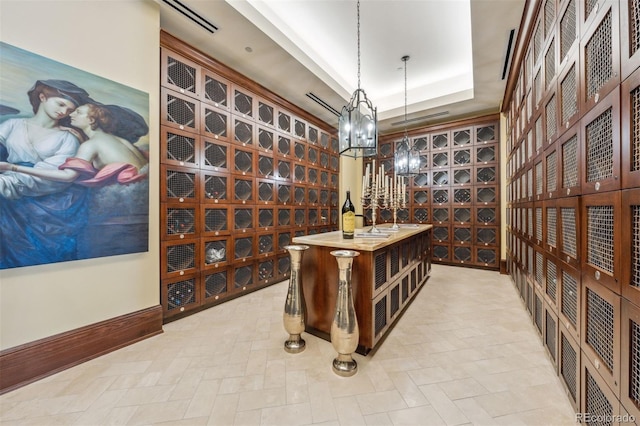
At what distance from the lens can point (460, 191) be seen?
5062 mm

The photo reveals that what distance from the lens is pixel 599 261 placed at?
1.18m

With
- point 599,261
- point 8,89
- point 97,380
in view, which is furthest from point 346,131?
point 97,380

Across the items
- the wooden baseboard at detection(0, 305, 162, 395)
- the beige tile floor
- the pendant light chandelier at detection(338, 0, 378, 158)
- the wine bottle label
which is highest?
the pendant light chandelier at detection(338, 0, 378, 158)

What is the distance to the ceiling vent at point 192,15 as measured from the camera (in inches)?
88.3

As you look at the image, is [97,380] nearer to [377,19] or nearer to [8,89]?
[8,89]

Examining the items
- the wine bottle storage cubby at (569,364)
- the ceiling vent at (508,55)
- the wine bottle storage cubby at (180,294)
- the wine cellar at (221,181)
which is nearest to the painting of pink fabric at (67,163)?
the wine cellar at (221,181)

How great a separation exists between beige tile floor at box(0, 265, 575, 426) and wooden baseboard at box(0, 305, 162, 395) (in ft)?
0.26

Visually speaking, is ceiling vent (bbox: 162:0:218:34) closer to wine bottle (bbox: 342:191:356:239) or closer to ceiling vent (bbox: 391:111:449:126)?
wine bottle (bbox: 342:191:356:239)

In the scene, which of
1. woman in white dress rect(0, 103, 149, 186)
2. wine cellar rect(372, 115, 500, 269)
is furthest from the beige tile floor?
wine cellar rect(372, 115, 500, 269)

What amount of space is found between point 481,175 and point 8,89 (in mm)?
6208

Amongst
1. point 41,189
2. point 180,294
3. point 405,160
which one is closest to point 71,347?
point 180,294

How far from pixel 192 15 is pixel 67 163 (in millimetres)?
1789

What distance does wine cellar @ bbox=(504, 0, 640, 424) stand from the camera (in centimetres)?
95

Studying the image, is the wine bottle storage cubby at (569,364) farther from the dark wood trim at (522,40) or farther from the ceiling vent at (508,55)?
the ceiling vent at (508,55)
